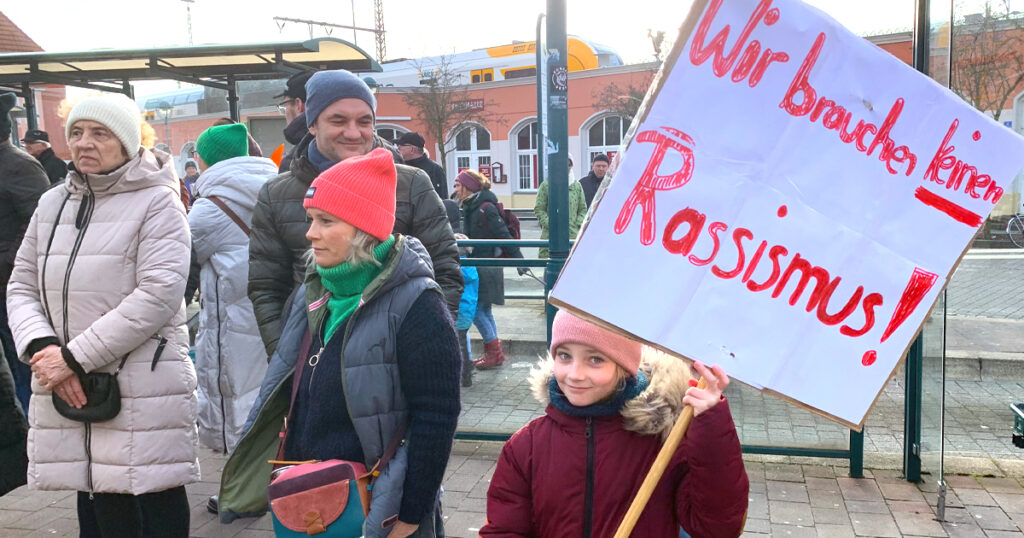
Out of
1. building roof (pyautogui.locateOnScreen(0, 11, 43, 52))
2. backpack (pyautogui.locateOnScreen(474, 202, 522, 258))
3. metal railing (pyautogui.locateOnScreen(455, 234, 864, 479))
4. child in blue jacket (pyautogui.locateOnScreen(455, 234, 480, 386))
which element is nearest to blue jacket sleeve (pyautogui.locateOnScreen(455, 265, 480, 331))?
child in blue jacket (pyautogui.locateOnScreen(455, 234, 480, 386))

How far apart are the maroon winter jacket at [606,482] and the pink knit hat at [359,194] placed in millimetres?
719

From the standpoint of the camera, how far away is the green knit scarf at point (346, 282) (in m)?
2.26

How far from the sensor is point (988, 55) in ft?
13.1

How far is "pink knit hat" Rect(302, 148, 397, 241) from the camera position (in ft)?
7.33

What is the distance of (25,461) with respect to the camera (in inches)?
122

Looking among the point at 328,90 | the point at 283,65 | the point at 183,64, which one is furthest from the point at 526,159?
the point at 328,90

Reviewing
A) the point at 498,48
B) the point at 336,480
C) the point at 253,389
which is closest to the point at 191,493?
the point at 253,389

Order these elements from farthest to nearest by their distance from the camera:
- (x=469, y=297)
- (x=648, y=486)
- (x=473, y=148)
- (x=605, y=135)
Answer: (x=473, y=148) → (x=605, y=135) → (x=469, y=297) → (x=648, y=486)

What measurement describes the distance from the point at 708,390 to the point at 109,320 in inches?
82.1

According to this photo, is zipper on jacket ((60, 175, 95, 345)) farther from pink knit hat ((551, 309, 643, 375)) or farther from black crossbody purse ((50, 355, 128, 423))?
pink knit hat ((551, 309, 643, 375))

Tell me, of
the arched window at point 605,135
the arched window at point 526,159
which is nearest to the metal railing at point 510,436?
the arched window at point 605,135

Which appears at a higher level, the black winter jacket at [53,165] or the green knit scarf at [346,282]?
the black winter jacket at [53,165]

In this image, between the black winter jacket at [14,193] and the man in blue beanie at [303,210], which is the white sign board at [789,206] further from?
the black winter jacket at [14,193]

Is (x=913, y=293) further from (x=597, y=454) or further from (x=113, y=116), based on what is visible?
(x=113, y=116)
